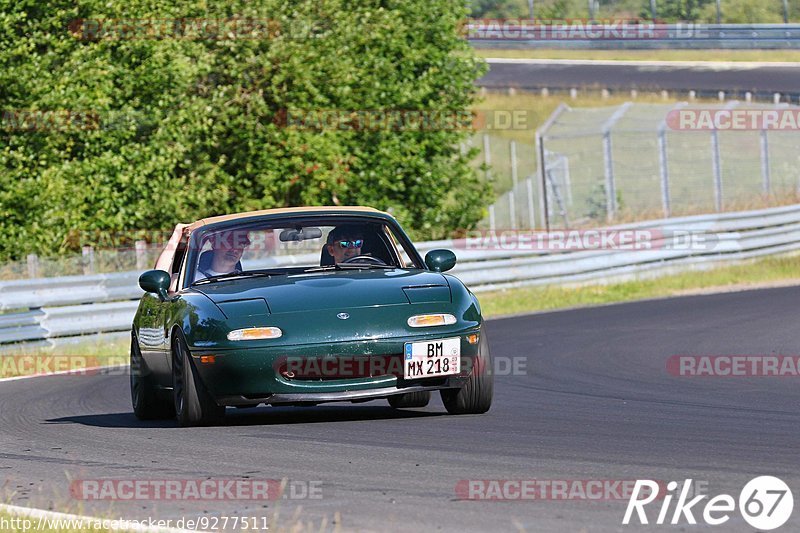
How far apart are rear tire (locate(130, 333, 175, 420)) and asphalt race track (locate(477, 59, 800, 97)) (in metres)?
39.1

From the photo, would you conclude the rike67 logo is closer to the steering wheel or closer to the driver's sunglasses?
the steering wheel

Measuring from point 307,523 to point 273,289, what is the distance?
11.7 ft

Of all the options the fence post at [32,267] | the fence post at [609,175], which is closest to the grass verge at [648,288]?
the fence post at [609,175]

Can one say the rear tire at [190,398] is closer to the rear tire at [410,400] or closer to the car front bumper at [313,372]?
the car front bumper at [313,372]

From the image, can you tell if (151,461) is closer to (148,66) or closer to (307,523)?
(307,523)

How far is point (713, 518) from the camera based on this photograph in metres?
5.40

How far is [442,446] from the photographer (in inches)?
303

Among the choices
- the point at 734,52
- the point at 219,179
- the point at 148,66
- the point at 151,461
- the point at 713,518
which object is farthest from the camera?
the point at 734,52

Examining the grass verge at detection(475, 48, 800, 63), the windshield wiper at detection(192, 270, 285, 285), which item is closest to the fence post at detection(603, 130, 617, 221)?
the windshield wiper at detection(192, 270, 285, 285)

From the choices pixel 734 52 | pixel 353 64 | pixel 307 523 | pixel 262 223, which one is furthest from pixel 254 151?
pixel 734 52

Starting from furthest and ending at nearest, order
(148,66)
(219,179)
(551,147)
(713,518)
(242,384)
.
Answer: (551,147), (219,179), (148,66), (242,384), (713,518)

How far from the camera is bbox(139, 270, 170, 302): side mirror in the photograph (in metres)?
9.99

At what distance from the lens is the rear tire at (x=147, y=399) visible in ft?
33.9

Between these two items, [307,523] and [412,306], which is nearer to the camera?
[307,523]
